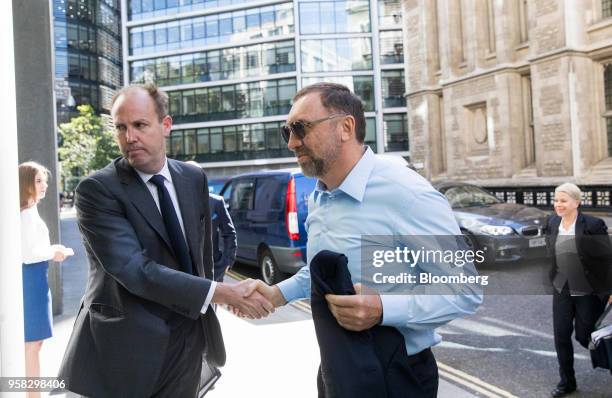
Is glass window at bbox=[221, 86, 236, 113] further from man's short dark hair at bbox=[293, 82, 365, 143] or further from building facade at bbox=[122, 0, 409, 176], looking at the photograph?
man's short dark hair at bbox=[293, 82, 365, 143]

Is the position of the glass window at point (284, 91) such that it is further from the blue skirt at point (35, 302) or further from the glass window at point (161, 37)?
the blue skirt at point (35, 302)

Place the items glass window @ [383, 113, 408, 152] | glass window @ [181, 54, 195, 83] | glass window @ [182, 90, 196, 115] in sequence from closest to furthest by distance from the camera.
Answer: glass window @ [383, 113, 408, 152] < glass window @ [181, 54, 195, 83] < glass window @ [182, 90, 196, 115]

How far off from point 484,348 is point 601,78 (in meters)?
15.7

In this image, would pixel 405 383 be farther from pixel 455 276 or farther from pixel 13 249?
pixel 13 249

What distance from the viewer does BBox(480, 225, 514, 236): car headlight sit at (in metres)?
9.07

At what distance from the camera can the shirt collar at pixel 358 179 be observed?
183cm

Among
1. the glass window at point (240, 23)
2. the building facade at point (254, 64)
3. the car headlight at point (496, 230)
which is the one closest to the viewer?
the car headlight at point (496, 230)

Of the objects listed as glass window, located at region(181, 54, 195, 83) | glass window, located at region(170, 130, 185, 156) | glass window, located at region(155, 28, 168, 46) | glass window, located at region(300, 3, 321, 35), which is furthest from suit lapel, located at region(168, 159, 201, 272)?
glass window, located at region(155, 28, 168, 46)

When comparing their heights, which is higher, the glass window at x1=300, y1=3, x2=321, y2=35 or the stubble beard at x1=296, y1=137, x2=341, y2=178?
the glass window at x1=300, y1=3, x2=321, y2=35

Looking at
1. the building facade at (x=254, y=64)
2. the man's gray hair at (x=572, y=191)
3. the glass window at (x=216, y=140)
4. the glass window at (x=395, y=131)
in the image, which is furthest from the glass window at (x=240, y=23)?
the man's gray hair at (x=572, y=191)

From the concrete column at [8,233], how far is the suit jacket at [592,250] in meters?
3.90

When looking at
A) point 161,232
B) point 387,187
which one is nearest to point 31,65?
point 161,232

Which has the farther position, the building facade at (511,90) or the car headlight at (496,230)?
the building facade at (511,90)

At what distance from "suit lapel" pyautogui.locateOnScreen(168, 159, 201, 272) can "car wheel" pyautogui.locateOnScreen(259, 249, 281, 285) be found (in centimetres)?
628
